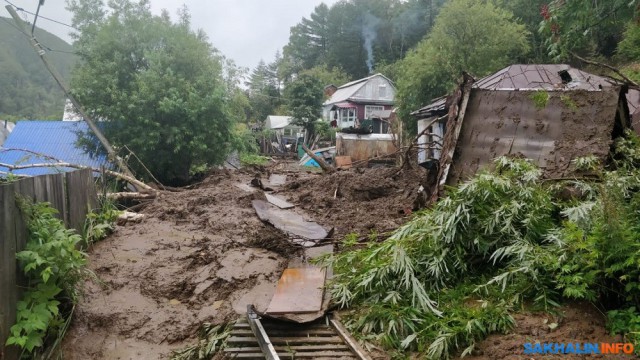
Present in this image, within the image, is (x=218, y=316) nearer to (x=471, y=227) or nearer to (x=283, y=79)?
(x=471, y=227)

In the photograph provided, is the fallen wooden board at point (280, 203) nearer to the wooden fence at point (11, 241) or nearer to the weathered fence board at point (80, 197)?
the weathered fence board at point (80, 197)

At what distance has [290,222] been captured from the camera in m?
7.27

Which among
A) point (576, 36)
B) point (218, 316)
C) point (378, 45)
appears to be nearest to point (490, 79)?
point (576, 36)

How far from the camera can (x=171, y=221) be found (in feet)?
23.1

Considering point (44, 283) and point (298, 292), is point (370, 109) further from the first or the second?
point (44, 283)

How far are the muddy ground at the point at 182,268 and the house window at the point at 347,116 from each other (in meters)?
29.4

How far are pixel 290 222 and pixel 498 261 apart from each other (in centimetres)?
407

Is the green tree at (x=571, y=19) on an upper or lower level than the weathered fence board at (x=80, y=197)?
upper

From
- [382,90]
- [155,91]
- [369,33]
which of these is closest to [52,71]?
[155,91]

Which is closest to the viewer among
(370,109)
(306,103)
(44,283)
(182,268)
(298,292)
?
(44,283)

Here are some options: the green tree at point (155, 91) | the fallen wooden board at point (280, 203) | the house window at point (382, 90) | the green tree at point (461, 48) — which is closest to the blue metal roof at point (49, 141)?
the green tree at point (155, 91)

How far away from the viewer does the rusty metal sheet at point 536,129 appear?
492 centimetres

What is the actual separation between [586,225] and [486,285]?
1047 mm

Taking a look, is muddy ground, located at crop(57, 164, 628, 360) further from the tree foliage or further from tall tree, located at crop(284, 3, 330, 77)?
tall tree, located at crop(284, 3, 330, 77)
